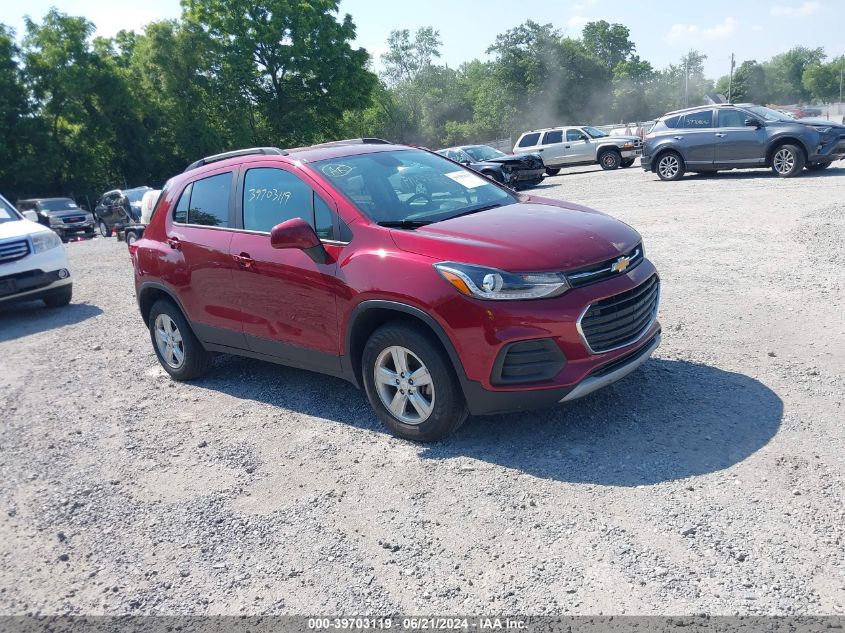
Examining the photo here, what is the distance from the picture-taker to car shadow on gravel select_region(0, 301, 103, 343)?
9391mm

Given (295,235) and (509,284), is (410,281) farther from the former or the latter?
(295,235)

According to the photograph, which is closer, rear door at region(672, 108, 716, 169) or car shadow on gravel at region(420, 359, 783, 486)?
car shadow on gravel at region(420, 359, 783, 486)

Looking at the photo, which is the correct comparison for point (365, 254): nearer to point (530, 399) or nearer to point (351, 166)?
point (351, 166)

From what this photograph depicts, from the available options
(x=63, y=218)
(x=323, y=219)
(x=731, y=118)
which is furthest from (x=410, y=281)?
(x=63, y=218)

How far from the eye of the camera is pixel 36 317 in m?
10.3

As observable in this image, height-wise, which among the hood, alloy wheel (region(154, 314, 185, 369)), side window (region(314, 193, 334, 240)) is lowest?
alloy wheel (region(154, 314, 185, 369))

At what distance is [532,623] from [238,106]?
4634 cm

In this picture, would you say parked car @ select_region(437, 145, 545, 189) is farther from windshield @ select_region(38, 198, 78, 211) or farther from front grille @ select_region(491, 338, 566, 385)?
front grille @ select_region(491, 338, 566, 385)

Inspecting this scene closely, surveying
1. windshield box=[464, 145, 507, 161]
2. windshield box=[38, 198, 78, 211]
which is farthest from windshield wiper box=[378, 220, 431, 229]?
windshield box=[38, 198, 78, 211]

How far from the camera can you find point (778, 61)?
145250mm

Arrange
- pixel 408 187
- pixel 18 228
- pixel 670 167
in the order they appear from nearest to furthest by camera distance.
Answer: pixel 408 187
pixel 18 228
pixel 670 167

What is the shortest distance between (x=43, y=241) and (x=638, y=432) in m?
8.89

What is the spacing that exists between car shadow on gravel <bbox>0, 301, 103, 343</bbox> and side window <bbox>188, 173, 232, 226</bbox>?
182 inches

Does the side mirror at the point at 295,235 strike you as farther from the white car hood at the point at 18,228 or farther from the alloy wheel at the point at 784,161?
the alloy wheel at the point at 784,161
